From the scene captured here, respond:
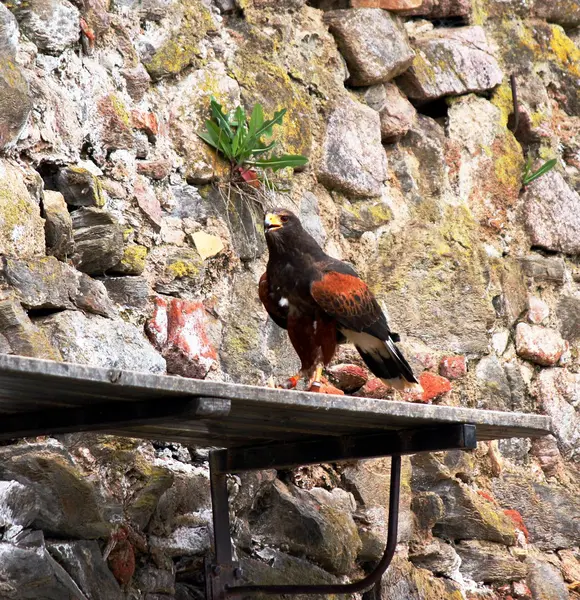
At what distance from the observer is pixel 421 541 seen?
4621mm

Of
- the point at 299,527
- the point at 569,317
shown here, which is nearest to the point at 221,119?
the point at 299,527

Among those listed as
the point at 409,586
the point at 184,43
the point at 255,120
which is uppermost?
the point at 184,43

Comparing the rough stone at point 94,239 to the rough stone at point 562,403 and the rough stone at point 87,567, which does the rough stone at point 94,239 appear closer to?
the rough stone at point 87,567

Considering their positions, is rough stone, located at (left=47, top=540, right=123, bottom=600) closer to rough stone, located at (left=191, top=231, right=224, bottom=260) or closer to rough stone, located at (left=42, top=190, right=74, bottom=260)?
rough stone, located at (left=42, top=190, right=74, bottom=260)

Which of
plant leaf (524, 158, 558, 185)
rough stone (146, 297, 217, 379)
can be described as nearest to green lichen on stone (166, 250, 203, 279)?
rough stone (146, 297, 217, 379)

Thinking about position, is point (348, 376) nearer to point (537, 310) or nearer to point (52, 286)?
point (537, 310)

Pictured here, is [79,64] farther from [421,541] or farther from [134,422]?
[421,541]

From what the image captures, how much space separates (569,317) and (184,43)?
262 centimetres

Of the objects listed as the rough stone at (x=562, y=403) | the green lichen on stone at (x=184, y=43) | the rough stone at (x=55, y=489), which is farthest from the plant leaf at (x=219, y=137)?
the rough stone at (x=562, y=403)

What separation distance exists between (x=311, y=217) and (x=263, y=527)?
5.07 ft

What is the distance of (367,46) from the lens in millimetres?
5500

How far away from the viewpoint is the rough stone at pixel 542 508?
16.7 ft

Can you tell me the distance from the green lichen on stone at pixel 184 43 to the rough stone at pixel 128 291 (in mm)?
1010

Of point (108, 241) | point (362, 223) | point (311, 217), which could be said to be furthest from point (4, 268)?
point (362, 223)
